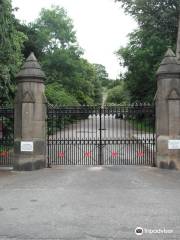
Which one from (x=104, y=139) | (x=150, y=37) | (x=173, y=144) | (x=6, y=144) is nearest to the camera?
(x=173, y=144)

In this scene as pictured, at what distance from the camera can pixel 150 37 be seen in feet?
113

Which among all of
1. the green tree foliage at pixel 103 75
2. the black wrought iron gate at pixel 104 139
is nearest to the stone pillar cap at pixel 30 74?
the black wrought iron gate at pixel 104 139

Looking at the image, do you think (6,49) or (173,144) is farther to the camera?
(6,49)

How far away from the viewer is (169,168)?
542 inches

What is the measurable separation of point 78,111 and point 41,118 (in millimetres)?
1486

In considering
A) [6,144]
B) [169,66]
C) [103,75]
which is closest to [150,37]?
[169,66]

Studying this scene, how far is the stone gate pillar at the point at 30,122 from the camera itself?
552 inches

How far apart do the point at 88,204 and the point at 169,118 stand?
6.67 metres

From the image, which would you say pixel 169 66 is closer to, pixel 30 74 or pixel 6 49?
pixel 30 74

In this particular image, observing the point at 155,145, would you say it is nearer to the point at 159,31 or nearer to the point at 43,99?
the point at 43,99

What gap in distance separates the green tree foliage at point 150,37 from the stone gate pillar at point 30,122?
64.6ft

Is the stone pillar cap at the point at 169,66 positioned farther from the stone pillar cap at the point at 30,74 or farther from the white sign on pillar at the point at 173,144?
the stone pillar cap at the point at 30,74

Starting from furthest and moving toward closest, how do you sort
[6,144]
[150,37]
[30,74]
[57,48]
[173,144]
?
[57,48] → [150,37] → [6,144] → [30,74] → [173,144]

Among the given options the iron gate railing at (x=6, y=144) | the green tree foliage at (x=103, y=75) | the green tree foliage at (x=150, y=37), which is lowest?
the iron gate railing at (x=6, y=144)
